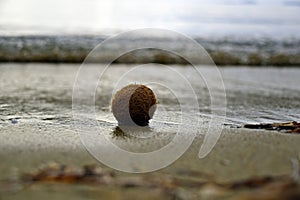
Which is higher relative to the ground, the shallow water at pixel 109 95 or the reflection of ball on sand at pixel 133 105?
the reflection of ball on sand at pixel 133 105

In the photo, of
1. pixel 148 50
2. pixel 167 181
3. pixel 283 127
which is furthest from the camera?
pixel 148 50

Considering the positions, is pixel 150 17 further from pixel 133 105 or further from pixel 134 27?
pixel 133 105

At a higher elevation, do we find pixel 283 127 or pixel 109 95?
pixel 283 127

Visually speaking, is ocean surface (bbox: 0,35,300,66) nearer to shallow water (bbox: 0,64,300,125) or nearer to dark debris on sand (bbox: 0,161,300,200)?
shallow water (bbox: 0,64,300,125)

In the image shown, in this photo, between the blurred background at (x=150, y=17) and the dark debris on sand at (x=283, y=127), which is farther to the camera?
the blurred background at (x=150, y=17)

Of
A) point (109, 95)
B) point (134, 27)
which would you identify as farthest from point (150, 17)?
point (109, 95)

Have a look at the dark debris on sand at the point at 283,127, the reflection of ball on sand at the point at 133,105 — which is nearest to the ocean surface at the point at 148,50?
the reflection of ball on sand at the point at 133,105

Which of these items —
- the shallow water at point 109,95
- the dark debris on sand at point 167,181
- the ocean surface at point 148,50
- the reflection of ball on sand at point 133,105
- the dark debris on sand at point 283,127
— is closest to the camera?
the dark debris on sand at point 167,181

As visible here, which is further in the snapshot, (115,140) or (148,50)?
(148,50)

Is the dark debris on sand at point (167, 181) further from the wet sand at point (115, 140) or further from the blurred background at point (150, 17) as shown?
the blurred background at point (150, 17)
